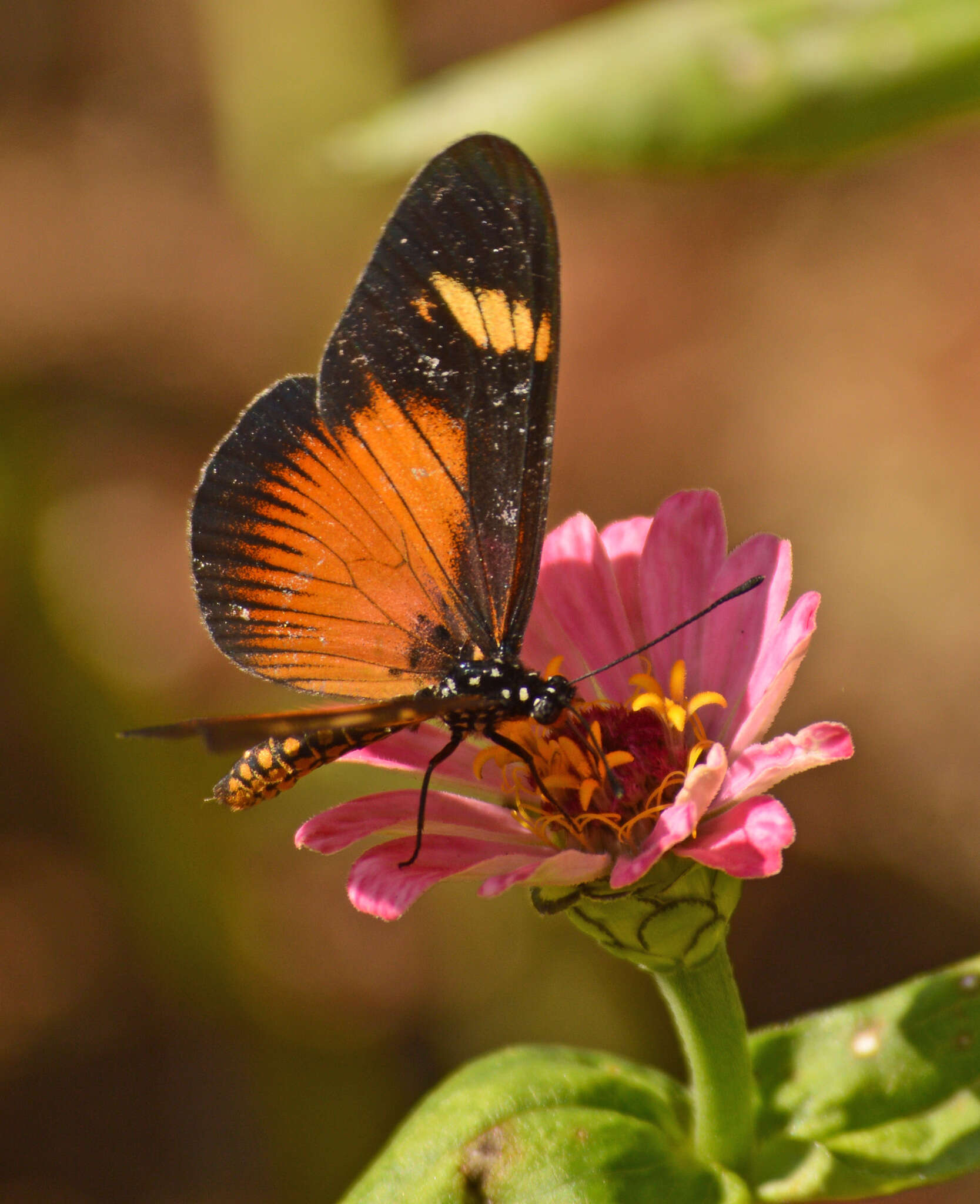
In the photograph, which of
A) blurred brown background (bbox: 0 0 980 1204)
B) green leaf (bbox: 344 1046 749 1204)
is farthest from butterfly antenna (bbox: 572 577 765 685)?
blurred brown background (bbox: 0 0 980 1204)

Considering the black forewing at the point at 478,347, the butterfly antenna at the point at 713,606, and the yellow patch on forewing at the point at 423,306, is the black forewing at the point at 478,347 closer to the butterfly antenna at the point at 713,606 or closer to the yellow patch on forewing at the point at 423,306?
the yellow patch on forewing at the point at 423,306

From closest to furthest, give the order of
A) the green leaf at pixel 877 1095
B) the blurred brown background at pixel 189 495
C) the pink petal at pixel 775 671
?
the pink petal at pixel 775 671 → the green leaf at pixel 877 1095 → the blurred brown background at pixel 189 495

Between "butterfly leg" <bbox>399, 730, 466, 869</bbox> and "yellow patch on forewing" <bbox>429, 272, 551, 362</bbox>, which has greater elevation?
"yellow patch on forewing" <bbox>429, 272, 551, 362</bbox>

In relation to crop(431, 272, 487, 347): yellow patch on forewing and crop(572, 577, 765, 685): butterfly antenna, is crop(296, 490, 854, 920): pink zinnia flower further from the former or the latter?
crop(431, 272, 487, 347): yellow patch on forewing

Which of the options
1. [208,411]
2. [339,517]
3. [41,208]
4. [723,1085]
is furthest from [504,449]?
[41,208]

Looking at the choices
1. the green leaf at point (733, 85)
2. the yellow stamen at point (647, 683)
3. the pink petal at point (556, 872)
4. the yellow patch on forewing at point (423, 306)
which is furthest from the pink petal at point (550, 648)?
the green leaf at point (733, 85)

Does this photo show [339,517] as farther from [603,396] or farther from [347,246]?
[603,396]
